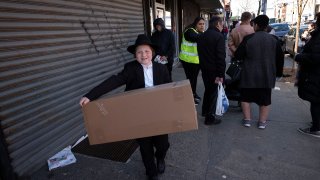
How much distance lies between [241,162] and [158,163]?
3.39 ft

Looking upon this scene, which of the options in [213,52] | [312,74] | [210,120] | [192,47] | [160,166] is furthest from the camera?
[192,47]

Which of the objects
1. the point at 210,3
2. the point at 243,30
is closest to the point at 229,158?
the point at 243,30

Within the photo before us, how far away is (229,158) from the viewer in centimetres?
338

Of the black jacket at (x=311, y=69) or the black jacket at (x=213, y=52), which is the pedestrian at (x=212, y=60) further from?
the black jacket at (x=311, y=69)

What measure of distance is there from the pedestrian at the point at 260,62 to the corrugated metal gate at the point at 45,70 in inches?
92.8

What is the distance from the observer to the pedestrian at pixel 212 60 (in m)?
4.11

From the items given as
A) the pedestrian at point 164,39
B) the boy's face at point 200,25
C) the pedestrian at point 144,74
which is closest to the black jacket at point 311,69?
the boy's face at point 200,25

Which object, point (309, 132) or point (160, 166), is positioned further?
point (309, 132)

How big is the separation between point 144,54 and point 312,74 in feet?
8.54

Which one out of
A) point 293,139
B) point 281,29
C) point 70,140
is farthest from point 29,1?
point 281,29

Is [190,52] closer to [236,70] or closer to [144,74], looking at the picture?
[236,70]

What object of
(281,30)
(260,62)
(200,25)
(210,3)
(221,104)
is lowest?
(221,104)

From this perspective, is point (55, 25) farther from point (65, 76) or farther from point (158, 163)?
point (158, 163)

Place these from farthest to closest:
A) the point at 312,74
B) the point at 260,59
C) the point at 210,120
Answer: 1. the point at 210,120
2. the point at 260,59
3. the point at 312,74
